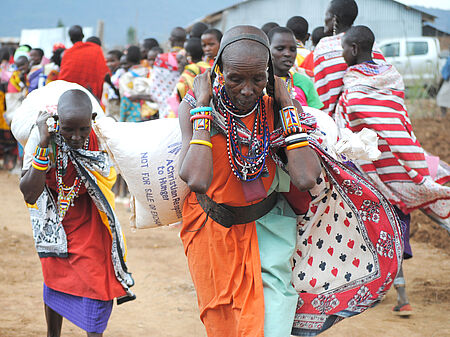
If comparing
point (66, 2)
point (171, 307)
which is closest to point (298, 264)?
point (171, 307)

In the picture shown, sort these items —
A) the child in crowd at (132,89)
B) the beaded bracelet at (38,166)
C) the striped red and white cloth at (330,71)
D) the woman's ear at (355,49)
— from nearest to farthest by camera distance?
Result: the beaded bracelet at (38,166), the woman's ear at (355,49), the striped red and white cloth at (330,71), the child in crowd at (132,89)

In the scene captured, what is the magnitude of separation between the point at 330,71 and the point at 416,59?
38.4 feet

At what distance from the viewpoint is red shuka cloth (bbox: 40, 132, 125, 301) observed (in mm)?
3861

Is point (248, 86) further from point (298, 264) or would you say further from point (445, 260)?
point (445, 260)

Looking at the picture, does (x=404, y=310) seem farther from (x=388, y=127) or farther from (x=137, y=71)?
(x=137, y=71)

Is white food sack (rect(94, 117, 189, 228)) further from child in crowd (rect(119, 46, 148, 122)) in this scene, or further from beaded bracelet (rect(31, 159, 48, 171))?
child in crowd (rect(119, 46, 148, 122))

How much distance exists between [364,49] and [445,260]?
334 cm

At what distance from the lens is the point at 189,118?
9.44ft

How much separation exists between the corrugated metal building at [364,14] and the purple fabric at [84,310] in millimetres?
9362

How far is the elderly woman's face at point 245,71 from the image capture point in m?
2.63

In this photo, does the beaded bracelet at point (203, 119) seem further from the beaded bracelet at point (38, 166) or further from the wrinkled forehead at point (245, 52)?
the beaded bracelet at point (38, 166)

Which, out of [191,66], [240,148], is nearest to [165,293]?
[191,66]

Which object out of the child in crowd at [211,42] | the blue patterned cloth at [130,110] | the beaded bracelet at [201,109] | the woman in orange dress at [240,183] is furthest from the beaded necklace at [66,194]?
the blue patterned cloth at [130,110]

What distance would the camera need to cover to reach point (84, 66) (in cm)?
791
